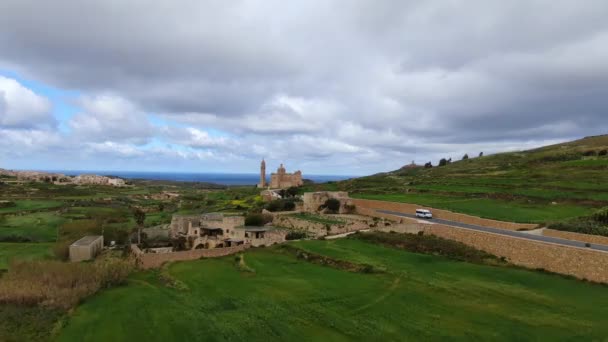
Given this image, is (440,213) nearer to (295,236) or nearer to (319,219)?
(319,219)

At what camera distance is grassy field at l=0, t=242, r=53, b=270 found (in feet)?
118

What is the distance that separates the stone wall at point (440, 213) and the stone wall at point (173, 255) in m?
17.3

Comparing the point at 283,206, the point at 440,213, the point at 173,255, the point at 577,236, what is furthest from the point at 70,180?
the point at 577,236

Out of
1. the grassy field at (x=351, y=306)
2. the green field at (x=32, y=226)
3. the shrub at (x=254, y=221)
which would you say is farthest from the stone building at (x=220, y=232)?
the green field at (x=32, y=226)

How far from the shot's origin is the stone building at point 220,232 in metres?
37.7

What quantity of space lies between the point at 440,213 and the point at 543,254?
50.6 feet

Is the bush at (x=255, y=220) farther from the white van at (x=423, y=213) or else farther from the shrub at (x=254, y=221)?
the white van at (x=423, y=213)

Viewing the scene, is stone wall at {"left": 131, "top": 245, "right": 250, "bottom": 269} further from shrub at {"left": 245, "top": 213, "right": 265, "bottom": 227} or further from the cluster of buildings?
the cluster of buildings

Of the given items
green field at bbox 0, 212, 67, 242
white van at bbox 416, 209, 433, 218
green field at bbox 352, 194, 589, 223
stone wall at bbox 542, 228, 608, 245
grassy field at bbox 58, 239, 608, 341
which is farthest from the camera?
green field at bbox 0, 212, 67, 242

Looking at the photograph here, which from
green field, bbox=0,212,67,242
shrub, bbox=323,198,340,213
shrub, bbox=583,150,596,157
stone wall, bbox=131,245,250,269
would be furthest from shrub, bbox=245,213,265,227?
shrub, bbox=583,150,596,157

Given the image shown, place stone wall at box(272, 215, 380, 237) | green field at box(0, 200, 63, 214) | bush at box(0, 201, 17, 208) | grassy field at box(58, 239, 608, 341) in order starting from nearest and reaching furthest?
1. grassy field at box(58, 239, 608, 341)
2. stone wall at box(272, 215, 380, 237)
3. green field at box(0, 200, 63, 214)
4. bush at box(0, 201, 17, 208)

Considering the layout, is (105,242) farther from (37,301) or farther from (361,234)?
(361,234)

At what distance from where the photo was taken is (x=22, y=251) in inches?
1555

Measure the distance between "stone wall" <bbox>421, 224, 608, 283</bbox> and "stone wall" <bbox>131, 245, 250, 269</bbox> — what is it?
19390 millimetres
